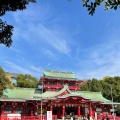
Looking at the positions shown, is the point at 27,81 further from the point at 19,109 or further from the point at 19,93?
the point at 19,109

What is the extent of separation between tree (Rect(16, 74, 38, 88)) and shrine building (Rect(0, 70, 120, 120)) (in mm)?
19731

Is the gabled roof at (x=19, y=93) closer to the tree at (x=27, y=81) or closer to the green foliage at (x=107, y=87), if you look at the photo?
the tree at (x=27, y=81)

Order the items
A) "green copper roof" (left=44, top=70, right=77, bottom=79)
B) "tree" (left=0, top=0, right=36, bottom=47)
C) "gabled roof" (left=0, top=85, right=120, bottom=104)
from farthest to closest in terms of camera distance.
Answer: "green copper roof" (left=44, top=70, right=77, bottom=79), "gabled roof" (left=0, top=85, right=120, bottom=104), "tree" (left=0, top=0, right=36, bottom=47)

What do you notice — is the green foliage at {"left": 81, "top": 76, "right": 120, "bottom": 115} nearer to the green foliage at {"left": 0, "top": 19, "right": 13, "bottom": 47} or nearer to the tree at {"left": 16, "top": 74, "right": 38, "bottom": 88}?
the tree at {"left": 16, "top": 74, "right": 38, "bottom": 88}

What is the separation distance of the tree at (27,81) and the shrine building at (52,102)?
64.7ft

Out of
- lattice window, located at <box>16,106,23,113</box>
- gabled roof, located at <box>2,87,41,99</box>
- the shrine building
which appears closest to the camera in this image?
the shrine building

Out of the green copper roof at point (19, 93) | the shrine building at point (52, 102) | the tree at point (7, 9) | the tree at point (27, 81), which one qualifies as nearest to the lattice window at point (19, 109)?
the shrine building at point (52, 102)

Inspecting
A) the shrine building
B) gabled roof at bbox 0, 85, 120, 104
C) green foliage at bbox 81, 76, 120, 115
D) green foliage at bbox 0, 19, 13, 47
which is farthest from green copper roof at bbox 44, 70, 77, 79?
green foliage at bbox 0, 19, 13, 47

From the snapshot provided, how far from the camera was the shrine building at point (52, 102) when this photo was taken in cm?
3925

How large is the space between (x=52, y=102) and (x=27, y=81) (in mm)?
29198

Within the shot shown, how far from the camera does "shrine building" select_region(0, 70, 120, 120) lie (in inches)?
1545

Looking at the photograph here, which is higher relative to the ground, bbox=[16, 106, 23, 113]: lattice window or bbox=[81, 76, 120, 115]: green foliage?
bbox=[81, 76, 120, 115]: green foliage

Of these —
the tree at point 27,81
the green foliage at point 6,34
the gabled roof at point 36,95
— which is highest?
the tree at point 27,81

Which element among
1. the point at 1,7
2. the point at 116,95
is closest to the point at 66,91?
the point at 116,95
